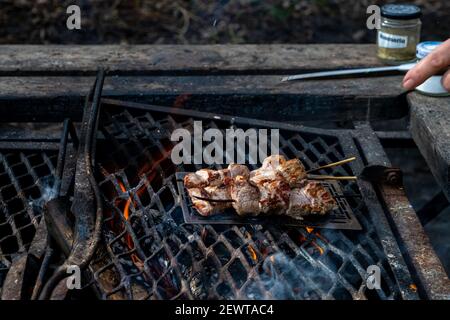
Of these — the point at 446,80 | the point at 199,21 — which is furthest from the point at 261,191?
the point at 199,21

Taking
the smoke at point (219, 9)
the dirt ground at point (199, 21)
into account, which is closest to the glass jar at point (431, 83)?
the dirt ground at point (199, 21)

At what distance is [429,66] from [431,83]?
25cm

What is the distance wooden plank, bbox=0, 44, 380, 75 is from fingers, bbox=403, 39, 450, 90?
726mm

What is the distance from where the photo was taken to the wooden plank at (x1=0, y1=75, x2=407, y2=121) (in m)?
3.81

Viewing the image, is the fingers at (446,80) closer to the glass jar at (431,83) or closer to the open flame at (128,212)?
the glass jar at (431,83)

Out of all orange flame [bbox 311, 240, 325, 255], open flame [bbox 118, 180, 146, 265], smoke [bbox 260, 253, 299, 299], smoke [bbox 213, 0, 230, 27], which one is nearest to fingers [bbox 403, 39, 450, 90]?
orange flame [bbox 311, 240, 325, 255]

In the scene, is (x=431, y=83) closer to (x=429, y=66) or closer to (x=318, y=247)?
(x=429, y=66)

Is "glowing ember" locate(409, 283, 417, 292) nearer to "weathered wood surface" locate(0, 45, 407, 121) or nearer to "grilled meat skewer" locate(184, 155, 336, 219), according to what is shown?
"grilled meat skewer" locate(184, 155, 336, 219)

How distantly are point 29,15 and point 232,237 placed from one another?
575cm

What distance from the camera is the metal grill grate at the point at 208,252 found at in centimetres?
254

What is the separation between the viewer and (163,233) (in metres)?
2.83

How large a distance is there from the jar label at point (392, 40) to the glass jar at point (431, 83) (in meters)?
0.38
